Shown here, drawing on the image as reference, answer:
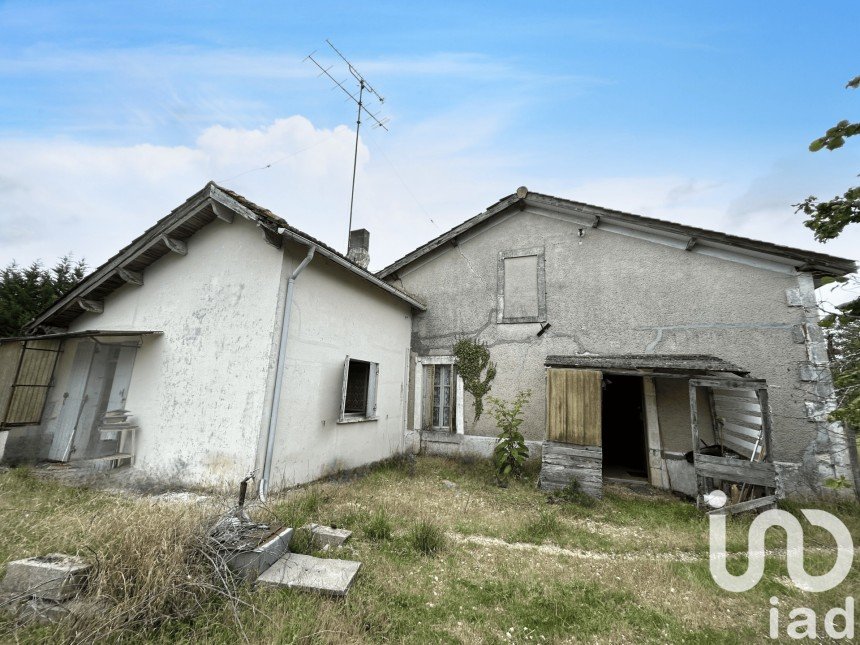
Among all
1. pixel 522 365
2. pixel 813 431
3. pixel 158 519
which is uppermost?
pixel 522 365

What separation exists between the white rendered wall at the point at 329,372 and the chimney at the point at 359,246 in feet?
5.74

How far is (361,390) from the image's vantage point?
8.01m

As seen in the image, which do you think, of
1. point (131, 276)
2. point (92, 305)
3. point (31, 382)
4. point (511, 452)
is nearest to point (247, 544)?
point (511, 452)

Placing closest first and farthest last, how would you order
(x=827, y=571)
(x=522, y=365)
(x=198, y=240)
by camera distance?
(x=827, y=571), (x=198, y=240), (x=522, y=365)

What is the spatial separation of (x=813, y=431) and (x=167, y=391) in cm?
1117

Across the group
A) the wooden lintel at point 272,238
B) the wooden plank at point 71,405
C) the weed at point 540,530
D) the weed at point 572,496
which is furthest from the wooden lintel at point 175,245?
the weed at point 572,496

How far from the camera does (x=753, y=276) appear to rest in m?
7.07

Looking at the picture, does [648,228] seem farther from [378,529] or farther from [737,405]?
[378,529]

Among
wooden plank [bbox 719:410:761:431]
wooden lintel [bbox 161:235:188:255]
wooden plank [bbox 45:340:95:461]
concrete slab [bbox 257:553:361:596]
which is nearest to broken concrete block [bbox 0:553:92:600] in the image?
concrete slab [bbox 257:553:361:596]

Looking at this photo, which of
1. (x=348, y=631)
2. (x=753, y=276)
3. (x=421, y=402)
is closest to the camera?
(x=348, y=631)

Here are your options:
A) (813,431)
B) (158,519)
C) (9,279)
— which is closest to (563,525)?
(158,519)

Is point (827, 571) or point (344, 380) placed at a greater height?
point (344, 380)

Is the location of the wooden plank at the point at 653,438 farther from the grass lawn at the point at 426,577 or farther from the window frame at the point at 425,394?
the window frame at the point at 425,394

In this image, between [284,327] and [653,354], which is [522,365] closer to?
[653,354]
